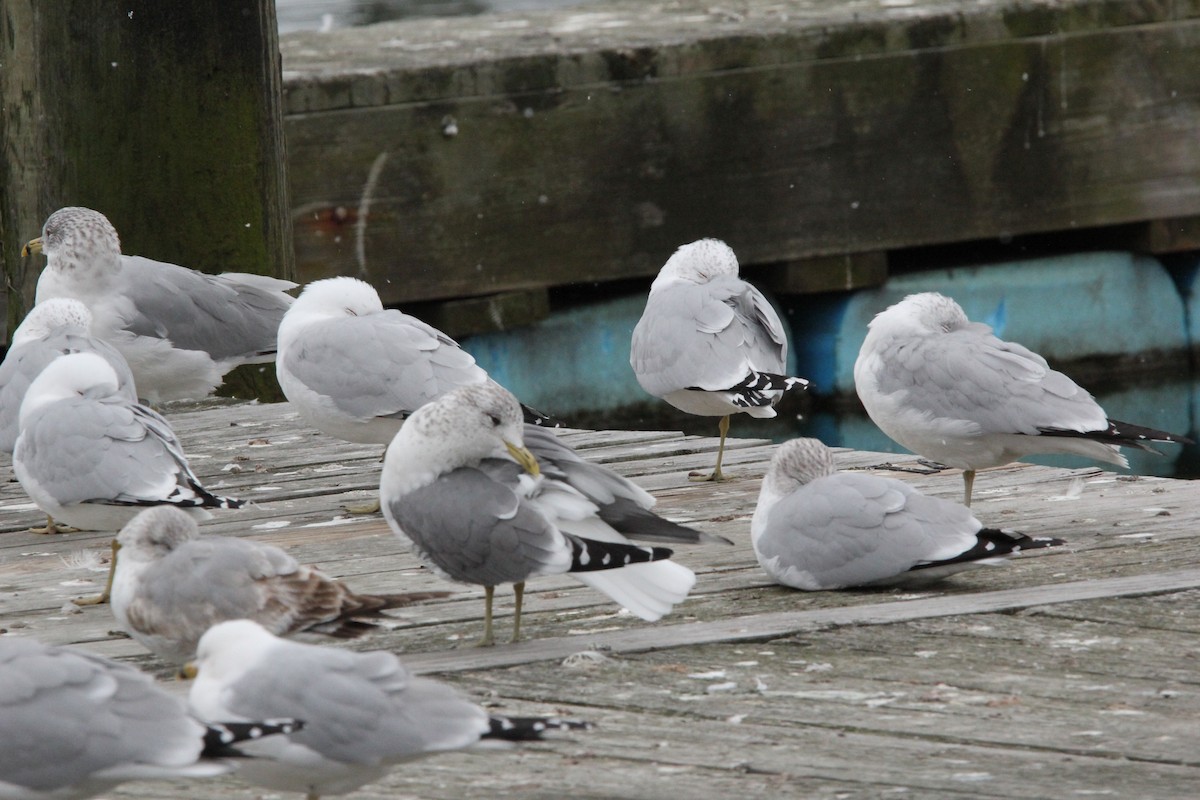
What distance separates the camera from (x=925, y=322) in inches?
190

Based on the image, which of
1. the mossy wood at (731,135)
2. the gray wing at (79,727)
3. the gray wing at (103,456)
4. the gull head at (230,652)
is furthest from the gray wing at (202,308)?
the gray wing at (79,727)

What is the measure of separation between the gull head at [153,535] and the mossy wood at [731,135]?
456 centimetres

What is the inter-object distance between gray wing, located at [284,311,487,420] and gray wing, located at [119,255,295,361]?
3.13ft

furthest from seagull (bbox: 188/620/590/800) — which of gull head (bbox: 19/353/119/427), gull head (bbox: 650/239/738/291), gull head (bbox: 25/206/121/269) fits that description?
gull head (bbox: 650/239/738/291)

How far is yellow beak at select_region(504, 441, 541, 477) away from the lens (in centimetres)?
338

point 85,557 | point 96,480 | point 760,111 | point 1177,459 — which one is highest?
point 760,111

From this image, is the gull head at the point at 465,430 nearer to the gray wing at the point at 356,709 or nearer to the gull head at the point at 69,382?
the gray wing at the point at 356,709

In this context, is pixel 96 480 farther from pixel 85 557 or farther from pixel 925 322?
pixel 925 322

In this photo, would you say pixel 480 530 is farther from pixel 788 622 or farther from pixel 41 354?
pixel 41 354

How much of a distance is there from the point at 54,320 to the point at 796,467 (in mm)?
2203

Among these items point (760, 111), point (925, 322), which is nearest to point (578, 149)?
point (760, 111)

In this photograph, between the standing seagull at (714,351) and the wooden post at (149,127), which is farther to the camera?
the wooden post at (149,127)

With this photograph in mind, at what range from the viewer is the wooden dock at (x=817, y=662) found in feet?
8.78

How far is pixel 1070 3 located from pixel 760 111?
1620 millimetres
